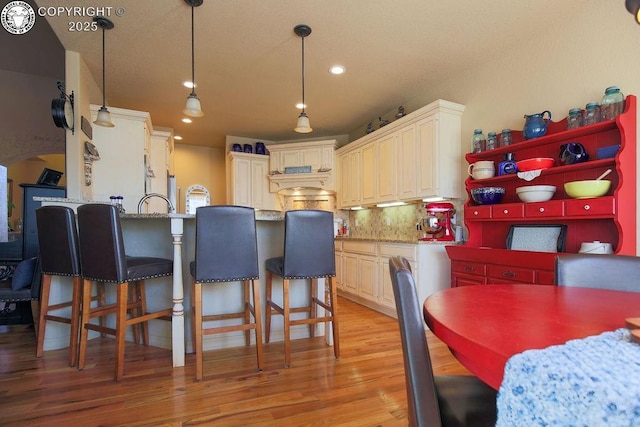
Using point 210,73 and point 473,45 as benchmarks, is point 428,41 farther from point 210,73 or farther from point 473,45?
point 210,73

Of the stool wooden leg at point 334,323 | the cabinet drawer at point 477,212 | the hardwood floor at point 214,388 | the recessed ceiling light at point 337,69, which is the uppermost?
the recessed ceiling light at point 337,69

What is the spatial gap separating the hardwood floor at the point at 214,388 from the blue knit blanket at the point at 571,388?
128cm

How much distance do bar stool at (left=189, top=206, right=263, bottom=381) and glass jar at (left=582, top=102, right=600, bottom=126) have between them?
7.96 ft

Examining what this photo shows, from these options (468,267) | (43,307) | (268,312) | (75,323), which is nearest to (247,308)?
(268,312)

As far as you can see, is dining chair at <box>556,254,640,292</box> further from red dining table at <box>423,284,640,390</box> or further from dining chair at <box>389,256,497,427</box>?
dining chair at <box>389,256,497,427</box>

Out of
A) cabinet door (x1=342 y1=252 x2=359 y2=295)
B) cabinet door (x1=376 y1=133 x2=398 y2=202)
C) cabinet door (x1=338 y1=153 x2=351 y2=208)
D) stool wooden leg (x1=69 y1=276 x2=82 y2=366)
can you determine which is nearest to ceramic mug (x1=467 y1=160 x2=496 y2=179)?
cabinet door (x1=376 y1=133 x2=398 y2=202)

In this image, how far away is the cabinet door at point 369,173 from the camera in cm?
441

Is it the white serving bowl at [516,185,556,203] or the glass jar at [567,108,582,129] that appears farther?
the white serving bowl at [516,185,556,203]

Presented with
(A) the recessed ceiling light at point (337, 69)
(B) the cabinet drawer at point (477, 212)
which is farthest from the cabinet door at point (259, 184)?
(B) the cabinet drawer at point (477, 212)

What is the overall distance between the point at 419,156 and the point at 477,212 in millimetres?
944

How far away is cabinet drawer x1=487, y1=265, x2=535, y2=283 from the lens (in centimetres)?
237

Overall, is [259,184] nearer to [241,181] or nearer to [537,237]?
[241,181]

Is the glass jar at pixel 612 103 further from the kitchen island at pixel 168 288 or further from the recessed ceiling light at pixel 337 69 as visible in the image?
the kitchen island at pixel 168 288

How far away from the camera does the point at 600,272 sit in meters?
1.32
